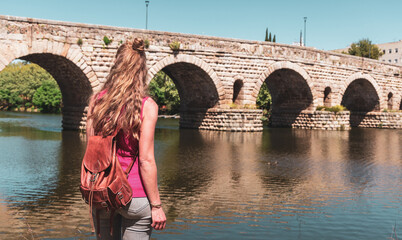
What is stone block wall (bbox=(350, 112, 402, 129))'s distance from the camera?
1256 inches

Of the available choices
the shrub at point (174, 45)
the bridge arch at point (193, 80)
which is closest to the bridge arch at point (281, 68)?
the bridge arch at point (193, 80)

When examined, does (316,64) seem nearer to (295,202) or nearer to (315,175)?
(315,175)

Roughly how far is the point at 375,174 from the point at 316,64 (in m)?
17.9

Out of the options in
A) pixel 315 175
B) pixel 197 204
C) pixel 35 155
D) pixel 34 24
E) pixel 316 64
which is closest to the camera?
pixel 197 204

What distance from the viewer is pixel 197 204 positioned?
6.46 metres

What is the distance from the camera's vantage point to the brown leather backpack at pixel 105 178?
2.45 metres

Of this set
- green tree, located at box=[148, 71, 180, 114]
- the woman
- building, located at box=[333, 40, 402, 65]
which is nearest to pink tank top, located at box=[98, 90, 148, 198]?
the woman

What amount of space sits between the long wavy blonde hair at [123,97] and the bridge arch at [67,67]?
15963 mm

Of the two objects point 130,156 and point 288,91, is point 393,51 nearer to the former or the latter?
point 288,91

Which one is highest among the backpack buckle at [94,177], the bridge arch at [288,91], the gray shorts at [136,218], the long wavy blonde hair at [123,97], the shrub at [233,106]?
the bridge arch at [288,91]

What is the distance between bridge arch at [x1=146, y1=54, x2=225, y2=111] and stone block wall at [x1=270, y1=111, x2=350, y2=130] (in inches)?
286

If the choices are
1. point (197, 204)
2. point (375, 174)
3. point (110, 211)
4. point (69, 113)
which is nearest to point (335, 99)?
point (69, 113)

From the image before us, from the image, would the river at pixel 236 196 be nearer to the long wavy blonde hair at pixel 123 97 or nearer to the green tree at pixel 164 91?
the long wavy blonde hair at pixel 123 97

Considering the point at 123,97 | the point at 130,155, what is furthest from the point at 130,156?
the point at 123,97
